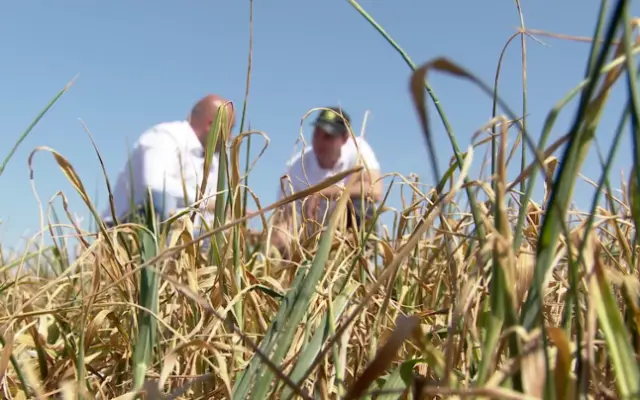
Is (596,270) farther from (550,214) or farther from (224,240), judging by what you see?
(224,240)

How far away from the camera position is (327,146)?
2666 millimetres

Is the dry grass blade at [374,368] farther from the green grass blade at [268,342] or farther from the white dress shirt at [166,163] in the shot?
the white dress shirt at [166,163]

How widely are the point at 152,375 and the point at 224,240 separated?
0.13m

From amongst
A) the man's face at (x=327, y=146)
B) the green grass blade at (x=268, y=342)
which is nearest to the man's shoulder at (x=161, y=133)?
the man's face at (x=327, y=146)

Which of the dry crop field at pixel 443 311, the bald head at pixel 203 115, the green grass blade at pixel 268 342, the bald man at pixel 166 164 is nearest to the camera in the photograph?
the dry crop field at pixel 443 311

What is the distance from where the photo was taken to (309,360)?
0.44 meters

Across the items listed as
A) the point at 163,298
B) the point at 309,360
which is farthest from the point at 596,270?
the point at 163,298

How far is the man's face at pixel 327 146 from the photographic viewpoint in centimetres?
262

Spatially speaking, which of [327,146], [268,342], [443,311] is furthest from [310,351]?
[327,146]

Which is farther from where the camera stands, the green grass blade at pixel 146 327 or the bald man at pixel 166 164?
the bald man at pixel 166 164

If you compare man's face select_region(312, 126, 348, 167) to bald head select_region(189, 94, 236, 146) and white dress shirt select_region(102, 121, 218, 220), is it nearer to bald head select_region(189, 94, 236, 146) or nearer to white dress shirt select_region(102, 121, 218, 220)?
bald head select_region(189, 94, 236, 146)

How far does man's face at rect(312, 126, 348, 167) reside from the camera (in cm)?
262

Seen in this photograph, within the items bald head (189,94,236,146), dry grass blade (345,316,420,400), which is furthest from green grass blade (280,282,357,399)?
bald head (189,94,236,146)

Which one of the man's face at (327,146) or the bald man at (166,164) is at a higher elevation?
the man's face at (327,146)
